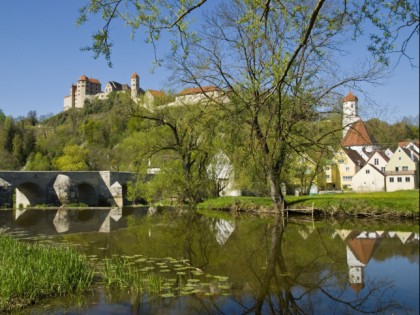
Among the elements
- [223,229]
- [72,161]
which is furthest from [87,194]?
[223,229]

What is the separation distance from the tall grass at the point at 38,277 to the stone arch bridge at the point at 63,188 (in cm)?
2603

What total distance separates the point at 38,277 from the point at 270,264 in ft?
16.3

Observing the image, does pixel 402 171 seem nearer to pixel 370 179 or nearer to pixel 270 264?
pixel 370 179

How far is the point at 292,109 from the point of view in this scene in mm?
16312

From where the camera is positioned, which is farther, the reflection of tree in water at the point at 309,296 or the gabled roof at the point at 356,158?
the gabled roof at the point at 356,158

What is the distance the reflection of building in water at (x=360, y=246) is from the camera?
7981mm

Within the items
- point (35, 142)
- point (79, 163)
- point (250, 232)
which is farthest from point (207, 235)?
point (35, 142)

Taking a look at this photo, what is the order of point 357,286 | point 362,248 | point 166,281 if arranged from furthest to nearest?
1. point 362,248
2. point 166,281
3. point 357,286

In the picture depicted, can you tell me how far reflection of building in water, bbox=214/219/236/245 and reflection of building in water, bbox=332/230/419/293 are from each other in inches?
140

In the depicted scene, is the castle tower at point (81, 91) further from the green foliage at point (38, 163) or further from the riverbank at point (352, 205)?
the riverbank at point (352, 205)

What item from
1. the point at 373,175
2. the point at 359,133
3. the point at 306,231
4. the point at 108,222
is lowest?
the point at 108,222

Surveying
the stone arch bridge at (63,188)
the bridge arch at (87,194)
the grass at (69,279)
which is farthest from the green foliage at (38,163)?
the grass at (69,279)

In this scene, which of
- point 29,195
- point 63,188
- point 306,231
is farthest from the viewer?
point 29,195

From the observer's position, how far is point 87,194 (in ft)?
123
